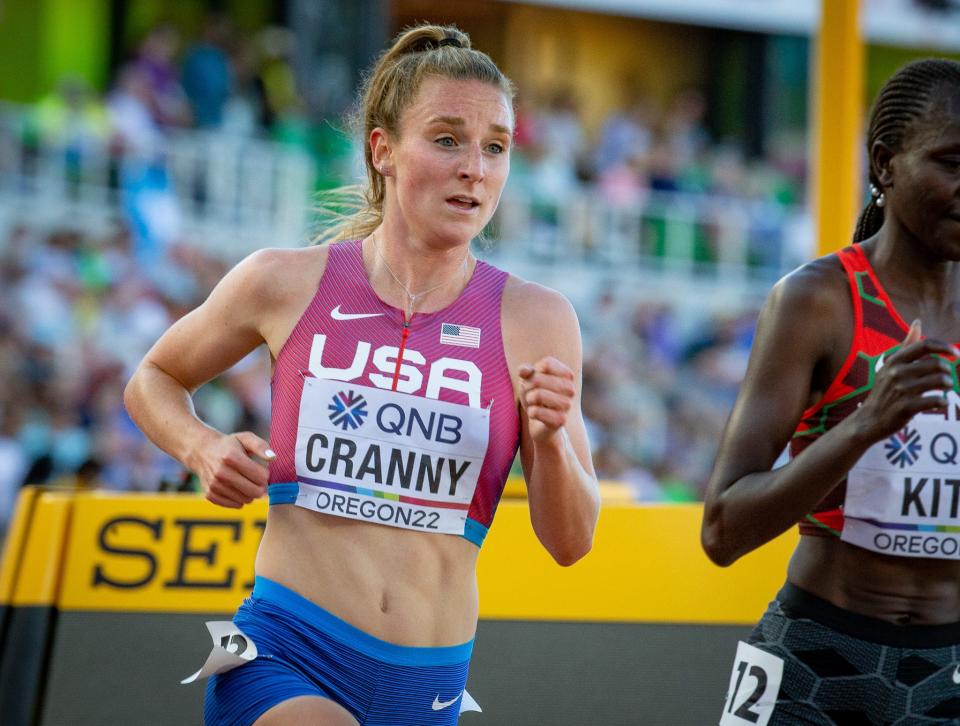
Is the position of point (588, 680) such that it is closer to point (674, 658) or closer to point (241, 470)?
point (674, 658)

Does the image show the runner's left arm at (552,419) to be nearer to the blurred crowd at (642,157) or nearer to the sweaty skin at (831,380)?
the sweaty skin at (831,380)

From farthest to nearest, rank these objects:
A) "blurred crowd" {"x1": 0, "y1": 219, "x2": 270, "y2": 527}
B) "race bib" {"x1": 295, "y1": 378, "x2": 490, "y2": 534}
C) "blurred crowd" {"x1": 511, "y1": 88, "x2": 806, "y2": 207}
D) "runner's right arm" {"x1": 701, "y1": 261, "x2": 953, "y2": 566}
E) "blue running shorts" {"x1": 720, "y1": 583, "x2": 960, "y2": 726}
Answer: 1. "blurred crowd" {"x1": 511, "y1": 88, "x2": 806, "y2": 207}
2. "blurred crowd" {"x1": 0, "y1": 219, "x2": 270, "y2": 527}
3. "race bib" {"x1": 295, "y1": 378, "x2": 490, "y2": 534}
4. "blue running shorts" {"x1": 720, "y1": 583, "x2": 960, "y2": 726}
5. "runner's right arm" {"x1": 701, "y1": 261, "x2": 953, "y2": 566}

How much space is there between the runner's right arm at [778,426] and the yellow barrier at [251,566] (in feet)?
5.02

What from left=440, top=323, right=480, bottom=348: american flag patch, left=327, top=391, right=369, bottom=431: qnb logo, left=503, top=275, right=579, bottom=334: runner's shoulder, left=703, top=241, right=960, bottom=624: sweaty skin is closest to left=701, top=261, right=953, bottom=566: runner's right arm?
left=703, top=241, right=960, bottom=624: sweaty skin

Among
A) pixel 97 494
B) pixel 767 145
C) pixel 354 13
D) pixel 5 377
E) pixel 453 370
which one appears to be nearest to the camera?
pixel 453 370

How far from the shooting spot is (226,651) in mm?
2762

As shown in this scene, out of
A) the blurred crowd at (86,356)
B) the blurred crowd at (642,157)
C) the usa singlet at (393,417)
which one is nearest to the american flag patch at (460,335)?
the usa singlet at (393,417)

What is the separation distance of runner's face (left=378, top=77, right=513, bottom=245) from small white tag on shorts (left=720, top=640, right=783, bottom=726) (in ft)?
3.56

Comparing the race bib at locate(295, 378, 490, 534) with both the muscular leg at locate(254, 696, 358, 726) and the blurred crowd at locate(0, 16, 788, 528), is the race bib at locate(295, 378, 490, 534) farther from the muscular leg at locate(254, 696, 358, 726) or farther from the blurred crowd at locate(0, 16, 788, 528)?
the blurred crowd at locate(0, 16, 788, 528)

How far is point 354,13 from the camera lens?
1528cm

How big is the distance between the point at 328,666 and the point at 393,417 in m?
0.54

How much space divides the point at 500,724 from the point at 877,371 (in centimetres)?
191

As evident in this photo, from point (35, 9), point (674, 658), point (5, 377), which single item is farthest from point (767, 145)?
point (674, 658)

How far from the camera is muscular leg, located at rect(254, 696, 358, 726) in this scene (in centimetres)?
263
